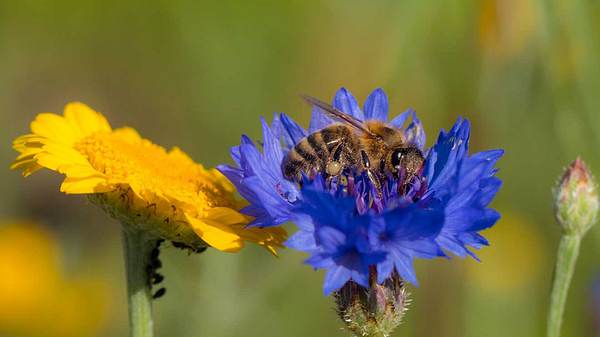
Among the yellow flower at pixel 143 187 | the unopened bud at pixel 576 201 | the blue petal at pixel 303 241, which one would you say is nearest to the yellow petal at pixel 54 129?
the yellow flower at pixel 143 187

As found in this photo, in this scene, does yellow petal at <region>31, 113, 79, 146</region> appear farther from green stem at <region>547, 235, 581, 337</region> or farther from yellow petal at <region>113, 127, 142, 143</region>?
green stem at <region>547, 235, 581, 337</region>

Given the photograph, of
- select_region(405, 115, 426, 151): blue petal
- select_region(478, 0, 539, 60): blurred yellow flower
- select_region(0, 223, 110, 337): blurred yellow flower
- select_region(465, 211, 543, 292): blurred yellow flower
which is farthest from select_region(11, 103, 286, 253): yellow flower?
select_region(465, 211, 543, 292): blurred yellow flower

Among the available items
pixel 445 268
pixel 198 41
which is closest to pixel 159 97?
pixel 198 41

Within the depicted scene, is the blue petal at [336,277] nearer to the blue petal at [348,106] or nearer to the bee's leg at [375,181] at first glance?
the bee's leg at [375,181]

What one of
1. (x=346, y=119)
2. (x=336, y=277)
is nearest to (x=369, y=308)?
(x=336, y=277)

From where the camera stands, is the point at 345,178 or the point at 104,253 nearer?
the point at 345,178

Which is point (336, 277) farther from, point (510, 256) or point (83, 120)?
point (510, 256)

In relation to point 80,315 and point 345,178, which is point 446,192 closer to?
point 345,178
